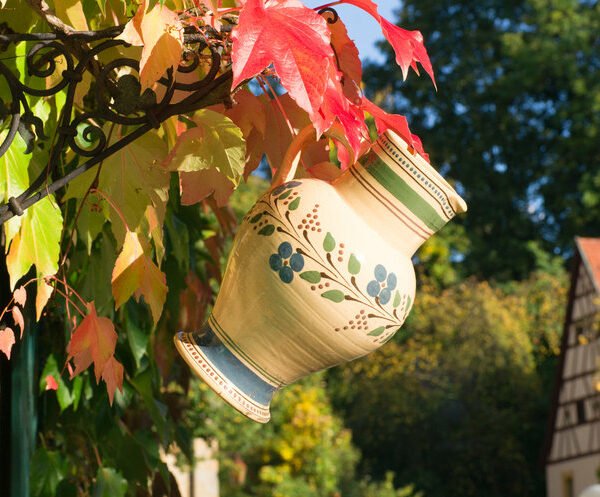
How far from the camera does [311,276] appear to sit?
33.4 inches

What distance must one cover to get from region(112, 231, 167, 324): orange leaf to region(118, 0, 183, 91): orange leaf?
0.73ft

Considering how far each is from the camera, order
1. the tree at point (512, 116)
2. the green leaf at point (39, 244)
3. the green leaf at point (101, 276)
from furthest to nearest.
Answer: the tree at point (512, 116) < the green leaf at point (101, 276) < the green leaf at point (39, 244)

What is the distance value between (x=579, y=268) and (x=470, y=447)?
3.78 m

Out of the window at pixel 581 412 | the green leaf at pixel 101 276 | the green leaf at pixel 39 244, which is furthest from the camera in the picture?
the window at pixel 581 412

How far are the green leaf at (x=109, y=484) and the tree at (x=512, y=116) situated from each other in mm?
19233

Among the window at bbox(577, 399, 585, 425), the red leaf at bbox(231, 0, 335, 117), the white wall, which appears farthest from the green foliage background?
the window at bbox(577, 399, 585, 425)

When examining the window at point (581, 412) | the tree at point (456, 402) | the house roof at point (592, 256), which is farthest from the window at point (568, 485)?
the house roof at point (592, 256)

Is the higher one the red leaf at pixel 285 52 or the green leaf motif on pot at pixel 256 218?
the red leaf at pixel 285 52

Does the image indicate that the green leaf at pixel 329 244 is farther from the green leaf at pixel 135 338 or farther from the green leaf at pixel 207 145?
the green leaf at pixel 135 338

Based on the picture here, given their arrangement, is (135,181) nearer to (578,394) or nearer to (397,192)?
(397,192)

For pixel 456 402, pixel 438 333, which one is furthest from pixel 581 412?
pixel 438 333

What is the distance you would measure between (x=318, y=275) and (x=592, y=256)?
12491 mm

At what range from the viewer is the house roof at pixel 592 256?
12.1m

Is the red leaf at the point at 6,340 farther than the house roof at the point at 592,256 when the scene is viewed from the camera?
No
